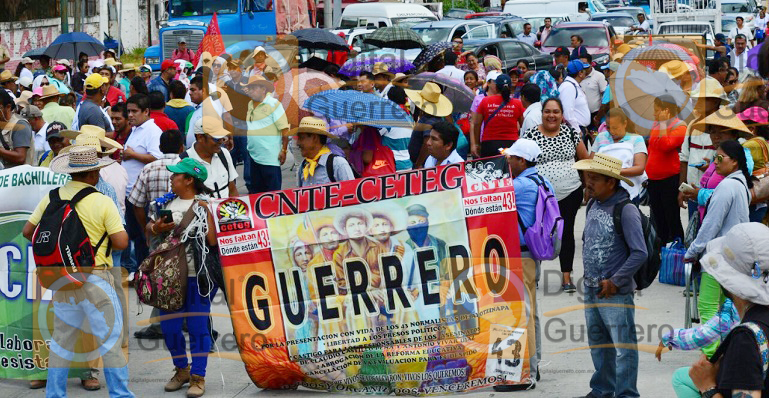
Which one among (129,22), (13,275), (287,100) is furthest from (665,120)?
(129,22)

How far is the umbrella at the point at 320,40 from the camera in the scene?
21391 millimetres

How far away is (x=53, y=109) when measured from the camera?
1210 centimetres

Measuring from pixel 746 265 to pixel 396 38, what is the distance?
16.8m

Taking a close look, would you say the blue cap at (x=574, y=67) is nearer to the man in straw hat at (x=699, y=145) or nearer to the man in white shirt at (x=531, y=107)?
the man in white shirt at (x=531, y=107)

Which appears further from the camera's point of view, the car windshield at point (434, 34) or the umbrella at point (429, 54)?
the car windshield at point (434, 34)

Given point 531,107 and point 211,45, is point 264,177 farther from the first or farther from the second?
point 211,45

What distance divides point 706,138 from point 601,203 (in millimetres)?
3116

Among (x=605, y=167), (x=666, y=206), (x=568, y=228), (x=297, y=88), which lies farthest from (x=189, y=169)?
(x=297, y=88)

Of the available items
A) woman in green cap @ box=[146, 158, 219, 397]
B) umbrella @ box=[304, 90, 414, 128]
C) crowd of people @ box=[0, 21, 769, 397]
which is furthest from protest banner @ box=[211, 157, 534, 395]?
umbrella @ box=[304, 90, 414, 128]

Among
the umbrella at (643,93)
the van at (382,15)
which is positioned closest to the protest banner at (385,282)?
the umbrella at (643,93)

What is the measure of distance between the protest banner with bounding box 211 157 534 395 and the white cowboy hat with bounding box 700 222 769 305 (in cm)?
278

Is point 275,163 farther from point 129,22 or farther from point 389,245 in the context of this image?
point 129,22

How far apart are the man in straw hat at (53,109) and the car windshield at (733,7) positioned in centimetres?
3041

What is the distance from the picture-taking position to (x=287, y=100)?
16.1 m
